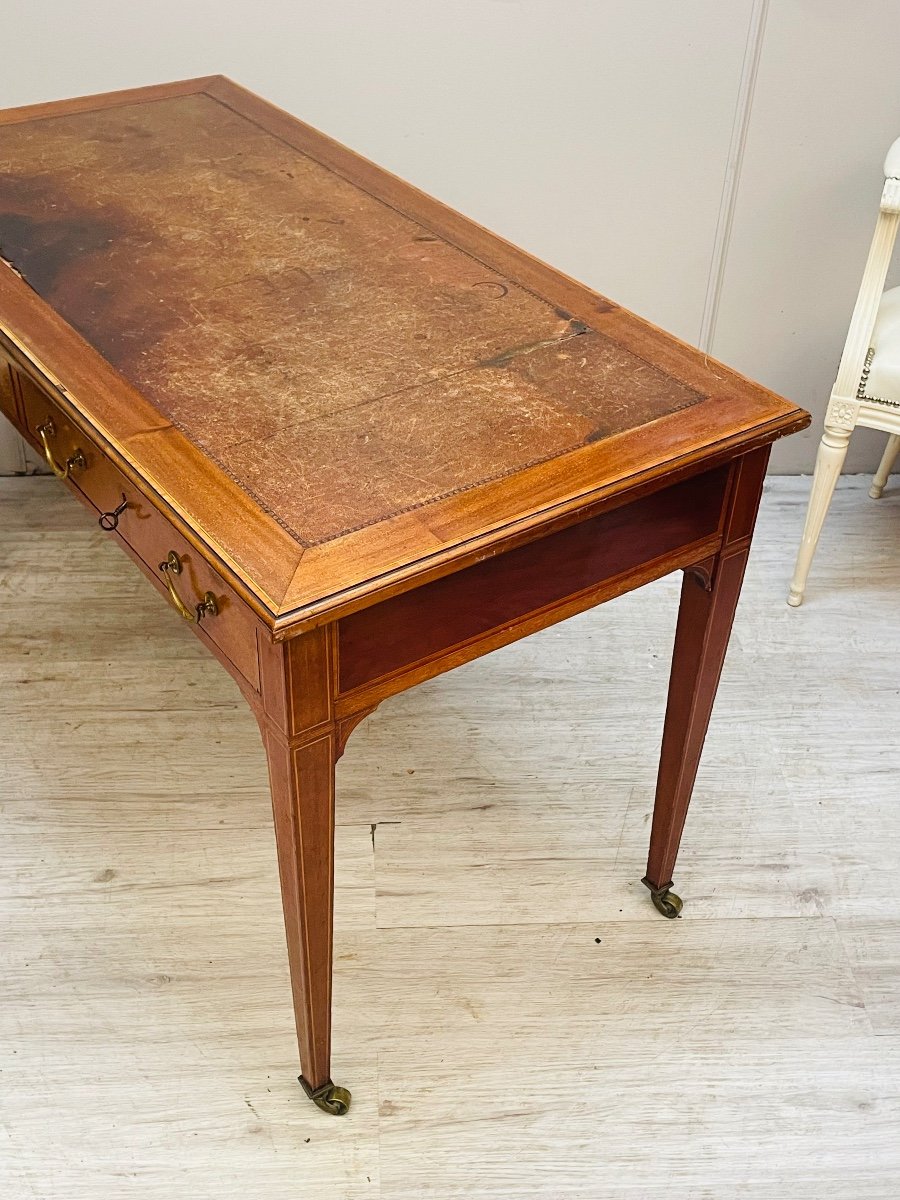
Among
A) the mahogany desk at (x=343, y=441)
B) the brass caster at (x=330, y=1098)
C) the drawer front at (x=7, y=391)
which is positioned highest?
the mahogany desk at (x=343, y=441)

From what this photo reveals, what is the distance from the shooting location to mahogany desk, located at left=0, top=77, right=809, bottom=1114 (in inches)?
52.0

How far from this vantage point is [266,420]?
57.7 inches

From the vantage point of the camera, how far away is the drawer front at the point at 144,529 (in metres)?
1.37

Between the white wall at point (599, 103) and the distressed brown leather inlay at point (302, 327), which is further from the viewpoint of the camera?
the white wall at point (599, 103)

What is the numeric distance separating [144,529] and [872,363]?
161 cm

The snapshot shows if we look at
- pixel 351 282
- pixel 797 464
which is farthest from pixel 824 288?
pixel 351 282

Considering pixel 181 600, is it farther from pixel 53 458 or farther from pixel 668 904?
pixel 668 904

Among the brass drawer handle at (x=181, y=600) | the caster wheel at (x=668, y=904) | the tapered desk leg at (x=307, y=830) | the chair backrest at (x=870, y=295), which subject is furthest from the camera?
the chair backrest at (x=870, y=295)

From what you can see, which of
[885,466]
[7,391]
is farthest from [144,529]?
[885,466]

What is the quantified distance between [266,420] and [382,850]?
96 cm

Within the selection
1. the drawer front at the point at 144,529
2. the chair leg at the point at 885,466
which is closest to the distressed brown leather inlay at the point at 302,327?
the drawer front at the point at 144,529

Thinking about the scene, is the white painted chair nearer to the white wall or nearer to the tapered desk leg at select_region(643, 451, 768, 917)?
the white wall

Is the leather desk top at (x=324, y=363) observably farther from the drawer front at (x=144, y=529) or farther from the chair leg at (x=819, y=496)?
the chair leg at (x=819, y=496)

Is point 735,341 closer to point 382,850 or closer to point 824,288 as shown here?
point 824,288
